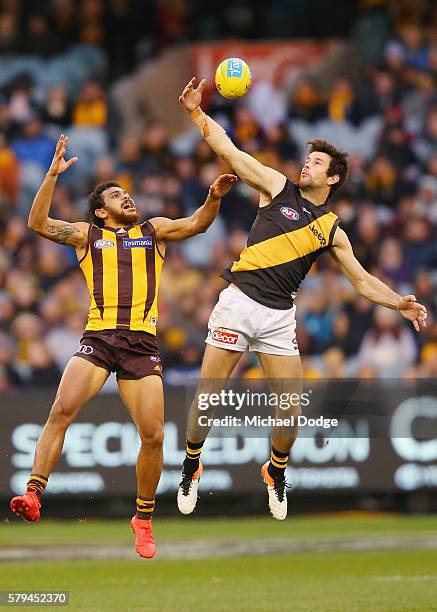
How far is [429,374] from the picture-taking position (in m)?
16.6

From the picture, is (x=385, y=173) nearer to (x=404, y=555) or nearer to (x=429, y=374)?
(x=429, y=374)

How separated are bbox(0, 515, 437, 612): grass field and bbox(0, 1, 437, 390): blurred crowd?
184 cm

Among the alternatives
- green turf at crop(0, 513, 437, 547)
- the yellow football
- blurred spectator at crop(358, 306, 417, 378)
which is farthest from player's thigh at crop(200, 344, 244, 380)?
blurred spectator at crop(358, 306, 417, 378)

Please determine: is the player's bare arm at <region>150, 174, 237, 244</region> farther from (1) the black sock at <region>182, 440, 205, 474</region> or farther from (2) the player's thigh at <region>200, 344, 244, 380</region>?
(1) the black sock at <region>182, 440, 205, 474</region>

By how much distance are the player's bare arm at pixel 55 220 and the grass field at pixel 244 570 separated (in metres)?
2.88

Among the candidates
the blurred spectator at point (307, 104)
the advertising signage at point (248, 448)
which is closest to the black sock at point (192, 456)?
the advertising signage at point (248, 448)

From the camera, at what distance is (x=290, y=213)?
1070 centimetres

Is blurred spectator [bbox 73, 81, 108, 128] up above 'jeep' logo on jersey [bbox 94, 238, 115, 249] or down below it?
above

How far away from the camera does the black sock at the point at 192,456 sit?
36.3 feet

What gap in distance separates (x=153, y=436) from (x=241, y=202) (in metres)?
8.53

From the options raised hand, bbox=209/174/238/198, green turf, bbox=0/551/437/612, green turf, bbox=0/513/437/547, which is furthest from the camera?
green turf, bbox=0/513/437/547

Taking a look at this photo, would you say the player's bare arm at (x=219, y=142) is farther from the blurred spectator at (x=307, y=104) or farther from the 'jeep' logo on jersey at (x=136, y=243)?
the blurred spectator at (x=307, y=104)

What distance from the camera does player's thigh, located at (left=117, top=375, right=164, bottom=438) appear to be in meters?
10.4

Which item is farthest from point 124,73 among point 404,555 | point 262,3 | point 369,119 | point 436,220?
point 404,555
